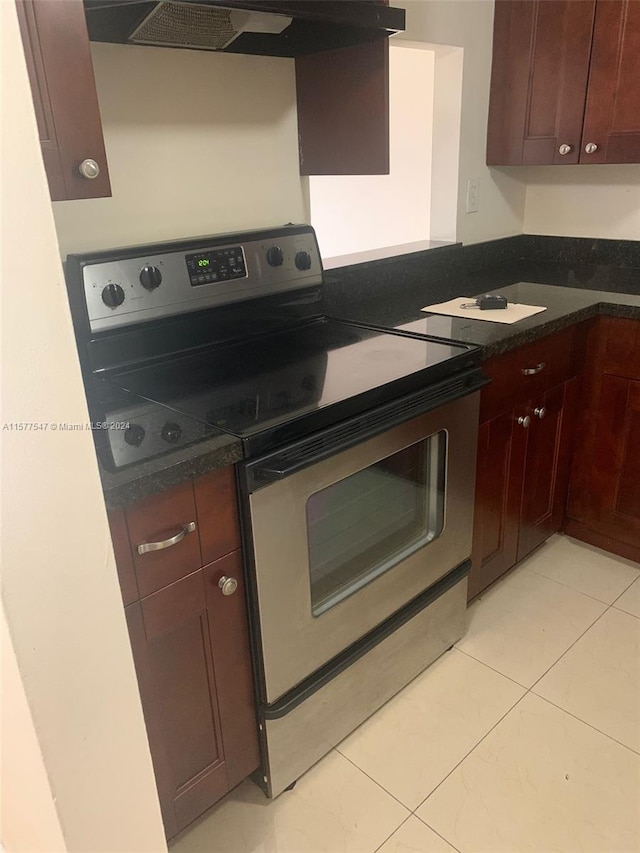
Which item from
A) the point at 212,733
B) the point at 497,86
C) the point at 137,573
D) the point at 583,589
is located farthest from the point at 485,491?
the point at 497,86

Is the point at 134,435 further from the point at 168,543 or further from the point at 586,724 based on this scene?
the point at 586,724

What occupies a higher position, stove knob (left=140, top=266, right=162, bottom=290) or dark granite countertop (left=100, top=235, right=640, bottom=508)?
stove knob (left=140, top=266, right=162, bottom=290)

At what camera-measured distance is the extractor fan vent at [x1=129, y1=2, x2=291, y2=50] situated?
1.22 meters

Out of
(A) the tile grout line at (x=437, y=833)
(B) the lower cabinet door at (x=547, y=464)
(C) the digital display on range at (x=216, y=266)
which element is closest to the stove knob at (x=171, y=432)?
(C) the digital display on range at (x=216, y=266)

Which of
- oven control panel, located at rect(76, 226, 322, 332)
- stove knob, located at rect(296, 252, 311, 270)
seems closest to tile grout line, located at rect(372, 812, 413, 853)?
oven control panel, located at rect(76, 226, 322, 332)

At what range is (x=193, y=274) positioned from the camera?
1479mm

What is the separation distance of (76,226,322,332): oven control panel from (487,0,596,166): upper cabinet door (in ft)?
3.39

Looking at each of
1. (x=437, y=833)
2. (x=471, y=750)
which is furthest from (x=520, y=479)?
(x=437, y=833)

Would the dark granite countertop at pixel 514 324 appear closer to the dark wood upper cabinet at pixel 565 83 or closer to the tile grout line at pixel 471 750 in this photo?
the dark wood upper cabinet at pixel 565 83

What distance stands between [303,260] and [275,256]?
95 millimetres

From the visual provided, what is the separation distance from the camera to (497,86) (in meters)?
2.28

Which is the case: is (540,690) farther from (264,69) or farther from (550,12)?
(550,12)

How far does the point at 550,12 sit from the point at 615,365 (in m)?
1.14

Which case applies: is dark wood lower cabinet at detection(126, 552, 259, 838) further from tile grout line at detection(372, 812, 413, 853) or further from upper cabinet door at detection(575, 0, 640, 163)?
upper cabinet door at detection(575, 0, 640, 163)
